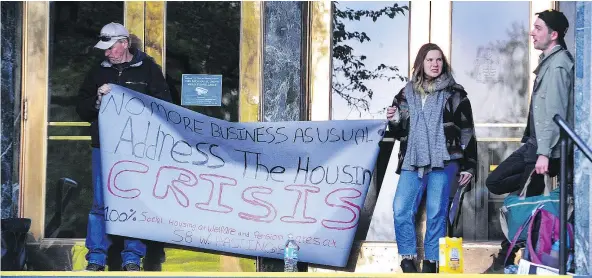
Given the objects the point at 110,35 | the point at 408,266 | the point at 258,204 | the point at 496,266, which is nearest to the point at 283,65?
the point at 258,204

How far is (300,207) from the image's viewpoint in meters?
9.88

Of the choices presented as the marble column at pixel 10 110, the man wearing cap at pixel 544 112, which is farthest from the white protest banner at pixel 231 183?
the man wearing cap at pixel 544 112

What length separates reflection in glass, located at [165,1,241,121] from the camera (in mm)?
10328

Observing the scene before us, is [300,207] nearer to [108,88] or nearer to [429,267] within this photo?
[429,267]

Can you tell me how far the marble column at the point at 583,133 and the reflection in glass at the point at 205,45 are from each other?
289cm

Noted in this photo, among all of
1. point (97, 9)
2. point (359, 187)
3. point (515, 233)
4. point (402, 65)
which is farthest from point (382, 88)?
point (97, 9)

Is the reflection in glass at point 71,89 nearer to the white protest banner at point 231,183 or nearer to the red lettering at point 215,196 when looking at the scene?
the white protest banner at point 231,183

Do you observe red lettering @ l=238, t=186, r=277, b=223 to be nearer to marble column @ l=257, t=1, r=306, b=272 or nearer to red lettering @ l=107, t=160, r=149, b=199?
marble column @ l=257, t=1, r=306, b=272

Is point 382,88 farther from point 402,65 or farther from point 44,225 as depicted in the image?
point 44,225

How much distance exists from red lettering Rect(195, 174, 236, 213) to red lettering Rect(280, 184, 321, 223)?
1.55ft

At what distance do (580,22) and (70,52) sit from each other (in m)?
4.23

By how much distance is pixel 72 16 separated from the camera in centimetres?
1043

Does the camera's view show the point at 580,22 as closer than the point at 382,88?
Yes

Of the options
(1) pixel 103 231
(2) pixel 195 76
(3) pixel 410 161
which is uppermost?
(2) pixel 195 76
